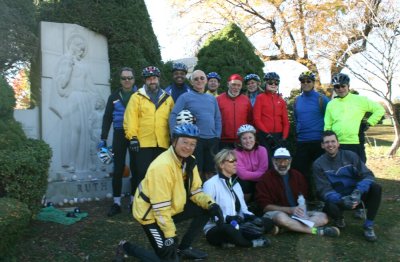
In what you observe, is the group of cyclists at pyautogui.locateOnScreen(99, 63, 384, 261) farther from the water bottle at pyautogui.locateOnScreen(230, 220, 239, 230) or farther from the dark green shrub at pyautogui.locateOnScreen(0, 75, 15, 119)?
the dark green shrub at pyautogui.locateOnScreen(0, 75, 15, 119)

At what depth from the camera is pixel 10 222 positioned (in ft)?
11.6

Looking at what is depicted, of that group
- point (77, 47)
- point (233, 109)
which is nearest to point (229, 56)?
point (233, 109)

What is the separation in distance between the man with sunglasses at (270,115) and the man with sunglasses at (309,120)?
0.25 metres

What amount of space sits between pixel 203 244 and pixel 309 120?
8.12 feet

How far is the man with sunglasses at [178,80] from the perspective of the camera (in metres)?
5.75

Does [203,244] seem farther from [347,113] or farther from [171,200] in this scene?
[347,113]

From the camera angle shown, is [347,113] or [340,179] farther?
[347,113]

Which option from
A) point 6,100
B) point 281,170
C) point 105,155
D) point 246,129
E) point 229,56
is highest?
point 229,56

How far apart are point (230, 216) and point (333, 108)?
88.4 inches

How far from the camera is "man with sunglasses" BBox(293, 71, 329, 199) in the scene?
6043 millimetres

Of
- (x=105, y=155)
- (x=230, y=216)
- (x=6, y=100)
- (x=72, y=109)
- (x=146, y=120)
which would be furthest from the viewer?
(x=72, y=109)

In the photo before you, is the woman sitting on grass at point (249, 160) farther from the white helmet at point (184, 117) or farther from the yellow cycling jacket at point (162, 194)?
the yellow cycling jacket at point (162, 194)

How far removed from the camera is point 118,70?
24.2 ft

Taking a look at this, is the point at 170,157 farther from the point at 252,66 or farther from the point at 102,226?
the point at 252,66
